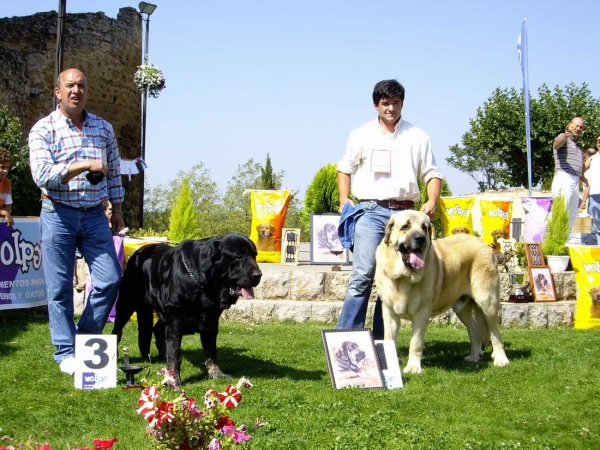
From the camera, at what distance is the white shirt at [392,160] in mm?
5238

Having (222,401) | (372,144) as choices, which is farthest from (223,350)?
(222,401)

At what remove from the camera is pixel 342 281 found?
838cm

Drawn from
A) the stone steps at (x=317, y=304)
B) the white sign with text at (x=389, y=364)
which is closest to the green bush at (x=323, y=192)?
the stone steps at (x=317, y=304)

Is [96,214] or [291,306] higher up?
[96,214]

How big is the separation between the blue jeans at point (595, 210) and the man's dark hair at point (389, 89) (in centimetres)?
647

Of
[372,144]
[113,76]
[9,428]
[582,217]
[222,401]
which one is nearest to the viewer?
[222,401]

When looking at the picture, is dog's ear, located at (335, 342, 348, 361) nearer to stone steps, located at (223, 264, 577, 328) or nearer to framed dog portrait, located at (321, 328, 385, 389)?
framed dog portrait, located at (321, 328, 385, 389)

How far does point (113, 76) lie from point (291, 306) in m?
15.9

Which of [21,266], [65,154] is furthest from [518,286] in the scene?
[21,266]

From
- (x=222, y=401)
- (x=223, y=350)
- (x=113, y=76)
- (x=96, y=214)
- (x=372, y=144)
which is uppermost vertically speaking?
(x=113, y=76)

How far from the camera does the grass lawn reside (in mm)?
3406

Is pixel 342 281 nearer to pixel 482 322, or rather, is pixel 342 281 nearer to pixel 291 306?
pixel 291 306

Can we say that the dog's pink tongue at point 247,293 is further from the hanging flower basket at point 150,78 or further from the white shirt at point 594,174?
the hanging flower basket at point 150,78

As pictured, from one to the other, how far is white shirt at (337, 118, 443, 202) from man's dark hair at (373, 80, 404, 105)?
0.78 feet
